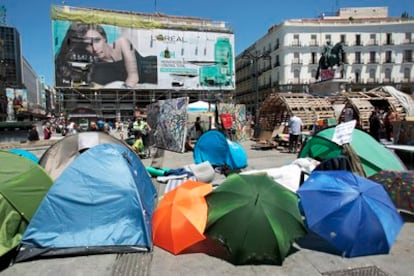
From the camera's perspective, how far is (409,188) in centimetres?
472

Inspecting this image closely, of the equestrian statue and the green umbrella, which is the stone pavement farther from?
the equestrian statue

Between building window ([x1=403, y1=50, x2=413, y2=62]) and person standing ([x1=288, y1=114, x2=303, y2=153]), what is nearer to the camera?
person standing ([x1=288, y1=114, x2=303, y2=153])

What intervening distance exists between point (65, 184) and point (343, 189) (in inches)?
146

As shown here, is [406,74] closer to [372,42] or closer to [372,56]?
[372,56]

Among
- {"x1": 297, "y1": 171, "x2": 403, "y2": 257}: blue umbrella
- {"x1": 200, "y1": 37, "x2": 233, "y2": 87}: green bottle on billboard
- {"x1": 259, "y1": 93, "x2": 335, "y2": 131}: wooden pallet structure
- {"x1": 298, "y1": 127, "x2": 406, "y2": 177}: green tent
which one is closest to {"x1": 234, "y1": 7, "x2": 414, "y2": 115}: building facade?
{"x1": 200, "y1": 37, "x2": 233, "y2": 87}: green bottle on billboard

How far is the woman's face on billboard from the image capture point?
40625 mm

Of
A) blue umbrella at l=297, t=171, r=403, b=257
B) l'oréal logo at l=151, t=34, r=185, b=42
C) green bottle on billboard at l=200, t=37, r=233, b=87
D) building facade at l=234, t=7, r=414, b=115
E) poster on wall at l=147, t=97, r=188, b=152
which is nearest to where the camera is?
blue umbrella at l=297, t=171, r=403, b=257

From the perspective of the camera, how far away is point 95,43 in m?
41.0

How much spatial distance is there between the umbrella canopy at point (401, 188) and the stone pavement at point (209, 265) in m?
0.87

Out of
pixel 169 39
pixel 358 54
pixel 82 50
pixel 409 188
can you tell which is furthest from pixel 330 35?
pixel 409 188

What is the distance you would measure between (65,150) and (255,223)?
451 centimetres

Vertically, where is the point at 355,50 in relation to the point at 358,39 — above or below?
below

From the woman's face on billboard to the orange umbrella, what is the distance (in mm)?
41213

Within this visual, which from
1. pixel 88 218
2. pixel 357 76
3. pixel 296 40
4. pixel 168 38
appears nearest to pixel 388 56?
pixel 357 76
